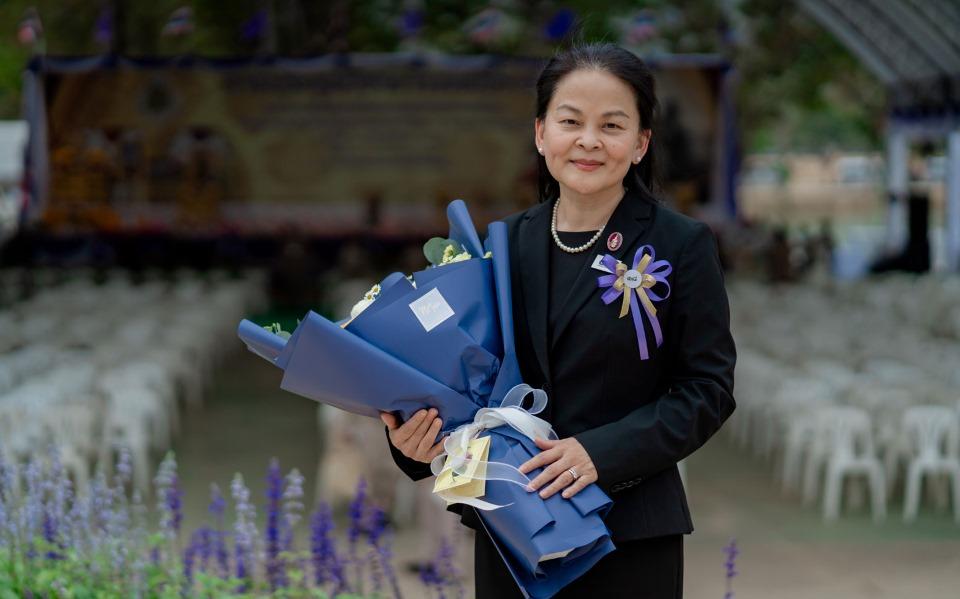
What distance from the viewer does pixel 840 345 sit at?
973 centimetres

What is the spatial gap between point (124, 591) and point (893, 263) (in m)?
18.6

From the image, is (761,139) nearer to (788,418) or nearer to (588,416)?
(788,418)

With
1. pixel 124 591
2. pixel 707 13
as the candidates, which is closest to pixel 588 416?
pixel 124 591

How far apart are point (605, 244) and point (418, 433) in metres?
0.44

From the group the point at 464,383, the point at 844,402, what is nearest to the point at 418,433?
the point at 464,383

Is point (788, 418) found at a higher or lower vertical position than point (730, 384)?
lower

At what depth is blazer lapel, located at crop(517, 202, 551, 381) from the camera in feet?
6.38

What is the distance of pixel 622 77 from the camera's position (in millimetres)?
1931

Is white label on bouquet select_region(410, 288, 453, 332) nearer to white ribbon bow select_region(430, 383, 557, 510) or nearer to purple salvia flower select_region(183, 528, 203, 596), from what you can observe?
white ribbon bow select_region(430, 383, 557, 510)

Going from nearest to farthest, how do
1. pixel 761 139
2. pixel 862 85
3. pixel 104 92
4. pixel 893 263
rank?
pixel 893 263
pixel 104 92
pixel 862 85
pixel 761 139

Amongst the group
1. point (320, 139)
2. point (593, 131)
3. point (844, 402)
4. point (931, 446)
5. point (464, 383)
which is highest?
point (320, 139)

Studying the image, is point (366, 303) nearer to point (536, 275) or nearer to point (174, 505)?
point (536, 275)

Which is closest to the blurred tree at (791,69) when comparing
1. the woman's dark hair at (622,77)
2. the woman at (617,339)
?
the woman's dark hair at (622,77)

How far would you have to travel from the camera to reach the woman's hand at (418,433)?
6.15 feet
